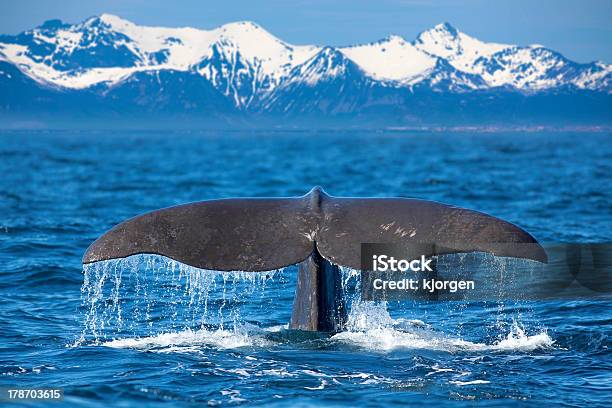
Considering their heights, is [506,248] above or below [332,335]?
above

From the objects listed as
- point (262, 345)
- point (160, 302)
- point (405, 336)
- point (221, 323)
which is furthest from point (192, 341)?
point (160, 302)

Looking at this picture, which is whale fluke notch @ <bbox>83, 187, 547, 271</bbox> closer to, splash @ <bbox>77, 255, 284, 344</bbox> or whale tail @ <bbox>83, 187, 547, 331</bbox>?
whale tail @ <bbox>83, 187, 547, 331</bbox>

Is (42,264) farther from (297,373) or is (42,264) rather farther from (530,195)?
(530,195)

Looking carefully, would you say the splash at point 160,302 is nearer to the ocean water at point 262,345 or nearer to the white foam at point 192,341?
the ocean water at point 262,345

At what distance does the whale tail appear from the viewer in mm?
7234

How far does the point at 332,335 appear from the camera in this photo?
27.5 ft

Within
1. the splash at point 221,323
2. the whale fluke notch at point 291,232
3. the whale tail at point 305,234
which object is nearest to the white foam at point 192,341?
the splash at point 221,323

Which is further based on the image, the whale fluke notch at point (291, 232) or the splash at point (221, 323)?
the splash at point (221, 323)

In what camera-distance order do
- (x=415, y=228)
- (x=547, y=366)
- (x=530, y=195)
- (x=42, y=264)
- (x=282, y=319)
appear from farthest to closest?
(x=530, y=195)
(x=42, y=264)
(x=282, y=319)
(x=547, y=366)
(x=415, y=228)

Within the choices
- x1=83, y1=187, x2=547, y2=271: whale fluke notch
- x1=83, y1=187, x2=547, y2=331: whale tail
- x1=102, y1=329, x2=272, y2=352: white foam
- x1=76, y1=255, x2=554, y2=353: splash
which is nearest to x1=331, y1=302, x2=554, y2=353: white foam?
x1=76, y1=255, x2=554, y2=353: splash

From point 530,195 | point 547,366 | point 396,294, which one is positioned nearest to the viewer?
point 547,366

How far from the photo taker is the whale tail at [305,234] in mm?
7234

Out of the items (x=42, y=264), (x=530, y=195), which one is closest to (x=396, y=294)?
(x=42, y=264)

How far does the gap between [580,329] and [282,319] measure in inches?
115
